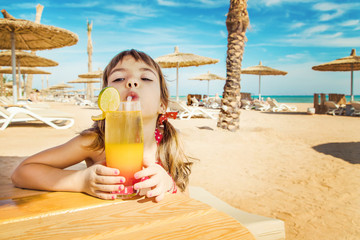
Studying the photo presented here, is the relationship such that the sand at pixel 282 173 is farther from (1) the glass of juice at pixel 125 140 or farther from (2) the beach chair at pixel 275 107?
(2) the beach chair at pixel 275 107

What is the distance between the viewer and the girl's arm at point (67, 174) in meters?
0.81

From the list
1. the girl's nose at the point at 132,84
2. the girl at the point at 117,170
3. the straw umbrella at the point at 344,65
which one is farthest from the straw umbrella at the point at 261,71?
the girl's nose at the point at 132,84

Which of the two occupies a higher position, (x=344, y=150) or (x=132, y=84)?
(x=132, y=84)

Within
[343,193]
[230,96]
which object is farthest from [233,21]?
[343,193]

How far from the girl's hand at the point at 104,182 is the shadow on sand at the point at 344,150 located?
15.7ft

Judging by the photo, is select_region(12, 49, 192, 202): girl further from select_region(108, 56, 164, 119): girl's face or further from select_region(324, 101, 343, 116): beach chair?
select_region(324, 101, 343, 116): beach chair

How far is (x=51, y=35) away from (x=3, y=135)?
123 inches

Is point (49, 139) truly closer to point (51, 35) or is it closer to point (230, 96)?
point (51, 35)

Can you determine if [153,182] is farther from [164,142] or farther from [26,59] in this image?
[26,59]

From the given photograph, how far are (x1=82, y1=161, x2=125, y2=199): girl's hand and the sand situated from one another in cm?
96

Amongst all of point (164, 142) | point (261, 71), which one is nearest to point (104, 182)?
point (164, 142)

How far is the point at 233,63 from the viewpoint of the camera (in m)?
6.98

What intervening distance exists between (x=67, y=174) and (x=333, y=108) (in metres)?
14.9

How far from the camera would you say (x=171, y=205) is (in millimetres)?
786
